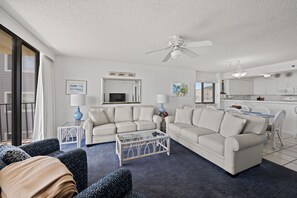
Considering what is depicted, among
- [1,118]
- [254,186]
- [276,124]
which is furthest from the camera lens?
[276,124]

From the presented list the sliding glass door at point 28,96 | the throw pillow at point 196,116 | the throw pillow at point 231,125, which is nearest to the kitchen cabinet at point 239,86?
the throw pillow at point 196,116

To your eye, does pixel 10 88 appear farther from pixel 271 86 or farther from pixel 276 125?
pixel 271 86

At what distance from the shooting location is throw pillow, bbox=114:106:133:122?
12.3 feet

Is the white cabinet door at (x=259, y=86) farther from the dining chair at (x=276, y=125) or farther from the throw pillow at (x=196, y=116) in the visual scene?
the throw pillow at (x=196, y=116)

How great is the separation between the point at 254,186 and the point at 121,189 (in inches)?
74.0

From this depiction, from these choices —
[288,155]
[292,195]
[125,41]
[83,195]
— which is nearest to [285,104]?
[288,155]

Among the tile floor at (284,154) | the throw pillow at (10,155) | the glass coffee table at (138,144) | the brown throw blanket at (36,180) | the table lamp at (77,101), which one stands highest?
the table lamp at (77,101)

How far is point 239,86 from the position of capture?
616cm

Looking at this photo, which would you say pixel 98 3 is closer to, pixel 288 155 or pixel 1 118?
pixel 1 118

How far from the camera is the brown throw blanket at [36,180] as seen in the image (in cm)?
67

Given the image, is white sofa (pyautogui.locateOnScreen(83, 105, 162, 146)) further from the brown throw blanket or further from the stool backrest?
the stool backrest

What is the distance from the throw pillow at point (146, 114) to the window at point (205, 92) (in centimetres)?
287

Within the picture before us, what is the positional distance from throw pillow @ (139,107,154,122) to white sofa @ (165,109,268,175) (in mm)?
1038

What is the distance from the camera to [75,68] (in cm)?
376
